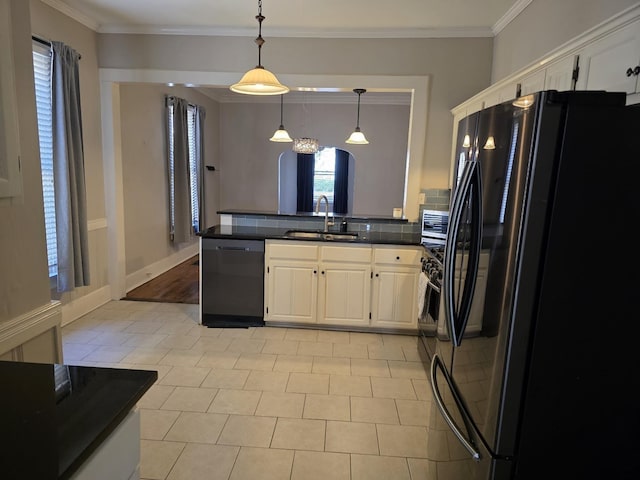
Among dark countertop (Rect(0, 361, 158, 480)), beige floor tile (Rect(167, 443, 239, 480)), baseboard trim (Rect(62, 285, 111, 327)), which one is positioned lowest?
beige floor tile (Rect(167, 443, 239, 480))

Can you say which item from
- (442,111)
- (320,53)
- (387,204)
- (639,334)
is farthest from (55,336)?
(387,204)

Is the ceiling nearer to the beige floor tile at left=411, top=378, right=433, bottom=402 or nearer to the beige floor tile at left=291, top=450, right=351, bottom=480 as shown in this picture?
the beige floor tile at left=411, top=378, right=433, bottom=402

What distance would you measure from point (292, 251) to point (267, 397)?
1.40 m

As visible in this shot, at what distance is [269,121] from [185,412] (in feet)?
19.6

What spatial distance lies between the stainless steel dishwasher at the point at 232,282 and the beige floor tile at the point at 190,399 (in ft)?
3.78

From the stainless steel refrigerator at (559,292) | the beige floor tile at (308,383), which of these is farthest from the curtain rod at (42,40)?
the stainless steel refrigerator at (559,292)

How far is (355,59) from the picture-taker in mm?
3953

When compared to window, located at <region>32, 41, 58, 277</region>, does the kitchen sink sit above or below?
below

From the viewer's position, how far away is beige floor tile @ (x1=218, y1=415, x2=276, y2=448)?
7.28ft

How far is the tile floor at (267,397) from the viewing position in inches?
81.7

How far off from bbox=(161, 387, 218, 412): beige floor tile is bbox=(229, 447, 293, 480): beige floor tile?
52cm

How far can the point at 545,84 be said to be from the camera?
2.13 m

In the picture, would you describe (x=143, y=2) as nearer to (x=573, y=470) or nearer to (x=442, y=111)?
(x=442, y=111)

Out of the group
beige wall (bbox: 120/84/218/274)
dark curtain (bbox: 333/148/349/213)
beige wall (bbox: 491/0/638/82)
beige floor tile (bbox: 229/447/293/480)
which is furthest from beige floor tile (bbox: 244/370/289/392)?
dark curtain (bbox: 333/148/349/213)
